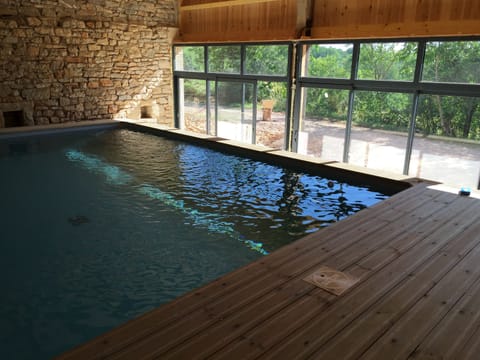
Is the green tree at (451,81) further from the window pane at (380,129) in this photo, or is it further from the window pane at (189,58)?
the window pane at (189,58)

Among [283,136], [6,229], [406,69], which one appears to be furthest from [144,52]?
[6,229]

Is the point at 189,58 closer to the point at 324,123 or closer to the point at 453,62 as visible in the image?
the point at 324,123

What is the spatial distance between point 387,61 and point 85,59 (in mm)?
6523

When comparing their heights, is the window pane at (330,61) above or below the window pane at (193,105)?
above

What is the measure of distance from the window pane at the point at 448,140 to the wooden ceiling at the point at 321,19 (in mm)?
1022

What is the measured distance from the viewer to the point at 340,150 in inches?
291

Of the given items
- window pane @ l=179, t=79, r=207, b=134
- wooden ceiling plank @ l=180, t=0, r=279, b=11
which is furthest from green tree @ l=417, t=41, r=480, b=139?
window pane @ l=179, t=79, r=207, b=134

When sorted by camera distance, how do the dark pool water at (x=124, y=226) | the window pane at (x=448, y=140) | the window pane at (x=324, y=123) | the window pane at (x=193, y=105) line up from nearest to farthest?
the dark pool water at (x=124, y=226) → the window pane at (x=448, y=140) → the window pane at (x=324, y=123) → the window pane at (x=193, y=105)

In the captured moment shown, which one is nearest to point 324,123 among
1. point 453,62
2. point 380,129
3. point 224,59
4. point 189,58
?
point 380,129

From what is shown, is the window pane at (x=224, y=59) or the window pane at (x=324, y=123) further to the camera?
the window pane at (x=224, y=59)

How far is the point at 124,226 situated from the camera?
392 cm

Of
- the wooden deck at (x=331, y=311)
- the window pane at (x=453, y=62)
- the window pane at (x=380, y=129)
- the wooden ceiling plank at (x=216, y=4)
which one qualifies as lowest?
the wooden deck at (x=331, y=311)

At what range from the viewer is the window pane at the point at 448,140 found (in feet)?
18.9

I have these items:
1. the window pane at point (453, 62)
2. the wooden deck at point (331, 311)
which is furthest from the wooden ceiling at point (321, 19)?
the wooden deck at point (331, 311)
